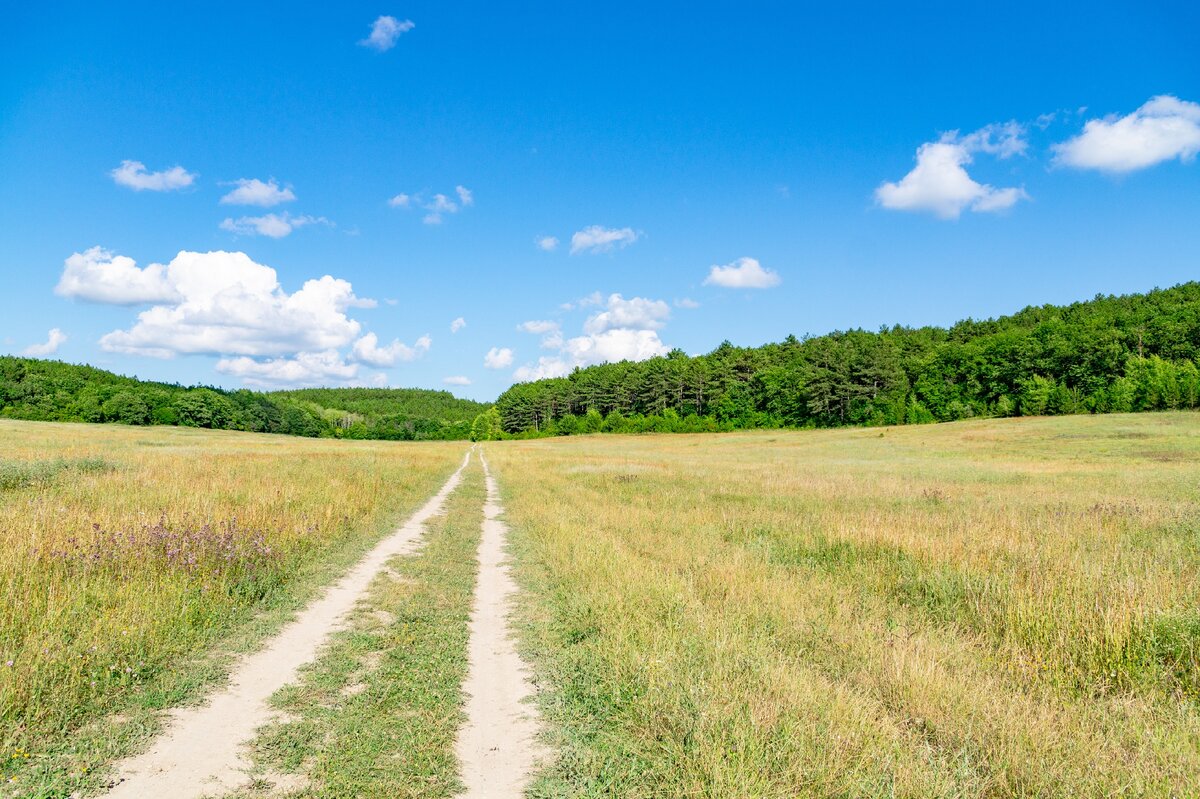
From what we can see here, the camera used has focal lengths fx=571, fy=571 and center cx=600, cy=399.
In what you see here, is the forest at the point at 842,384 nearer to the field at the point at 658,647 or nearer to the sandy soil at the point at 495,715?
the field at the point at 658,647

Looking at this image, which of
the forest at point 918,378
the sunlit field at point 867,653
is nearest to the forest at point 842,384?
the forest at point 918,378

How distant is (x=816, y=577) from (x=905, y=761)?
225 inches

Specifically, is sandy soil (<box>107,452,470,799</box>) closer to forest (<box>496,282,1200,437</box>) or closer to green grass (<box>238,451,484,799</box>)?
green grass (<box>238,451,484,799</box>)

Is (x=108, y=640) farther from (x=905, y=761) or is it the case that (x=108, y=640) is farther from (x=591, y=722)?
(x=905, y=761)

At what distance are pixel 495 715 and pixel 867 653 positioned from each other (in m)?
3.89

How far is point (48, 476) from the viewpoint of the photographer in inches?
649

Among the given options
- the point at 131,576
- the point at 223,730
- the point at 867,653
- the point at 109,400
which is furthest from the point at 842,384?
the point at 109,400

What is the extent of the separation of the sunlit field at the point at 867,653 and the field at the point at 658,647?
0.12 feet

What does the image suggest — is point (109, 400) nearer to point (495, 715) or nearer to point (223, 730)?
point (223, 730)

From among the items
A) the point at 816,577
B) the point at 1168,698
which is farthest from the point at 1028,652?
the point at 816,577

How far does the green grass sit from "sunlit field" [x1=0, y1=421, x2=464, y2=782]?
1.26m

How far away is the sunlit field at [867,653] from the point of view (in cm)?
408

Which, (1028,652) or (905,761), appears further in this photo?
(1028,652)

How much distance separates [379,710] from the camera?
16.7 ft
